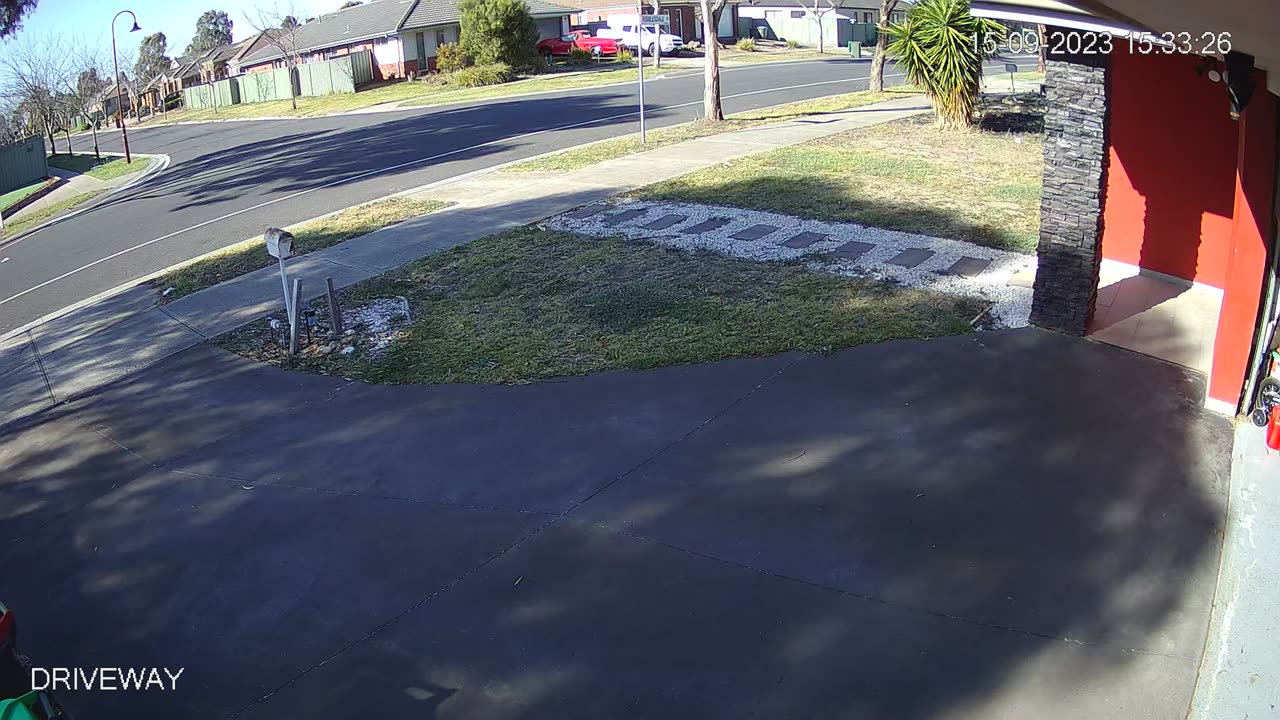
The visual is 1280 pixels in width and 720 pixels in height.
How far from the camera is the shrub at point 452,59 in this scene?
43.8 meters

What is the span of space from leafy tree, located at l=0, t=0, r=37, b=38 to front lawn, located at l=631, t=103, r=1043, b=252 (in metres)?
16.9

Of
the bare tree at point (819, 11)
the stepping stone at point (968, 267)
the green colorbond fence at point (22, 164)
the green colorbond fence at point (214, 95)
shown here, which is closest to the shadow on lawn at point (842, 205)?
the stepping stone at point (968, 267)

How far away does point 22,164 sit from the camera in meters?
35.7

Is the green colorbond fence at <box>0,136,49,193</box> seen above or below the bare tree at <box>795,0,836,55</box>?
below

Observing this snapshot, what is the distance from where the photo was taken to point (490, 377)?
9.26 m

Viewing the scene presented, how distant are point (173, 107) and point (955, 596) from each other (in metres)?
69.7

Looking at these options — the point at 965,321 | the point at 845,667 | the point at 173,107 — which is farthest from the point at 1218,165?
the point at 173,107

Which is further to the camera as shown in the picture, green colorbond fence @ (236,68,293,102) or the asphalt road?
green colorbond fence @ (236,68,293,102)

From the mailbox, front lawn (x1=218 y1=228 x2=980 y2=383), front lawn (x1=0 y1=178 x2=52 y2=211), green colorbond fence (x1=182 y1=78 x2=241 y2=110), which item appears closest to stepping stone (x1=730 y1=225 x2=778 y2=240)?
front lawn (x1=218 y1=228 x2=980 y2=383)

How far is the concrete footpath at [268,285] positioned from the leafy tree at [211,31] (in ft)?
287

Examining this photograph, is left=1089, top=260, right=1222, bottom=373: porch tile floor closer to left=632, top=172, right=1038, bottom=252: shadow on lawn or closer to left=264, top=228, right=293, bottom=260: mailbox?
left=632, top=172, right=1038, bottom=252: shadow on lawn

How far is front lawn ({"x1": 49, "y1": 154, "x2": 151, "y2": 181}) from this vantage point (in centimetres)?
3191

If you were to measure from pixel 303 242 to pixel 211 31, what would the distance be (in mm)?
93584

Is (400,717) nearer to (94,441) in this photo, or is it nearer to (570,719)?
(570,719)
